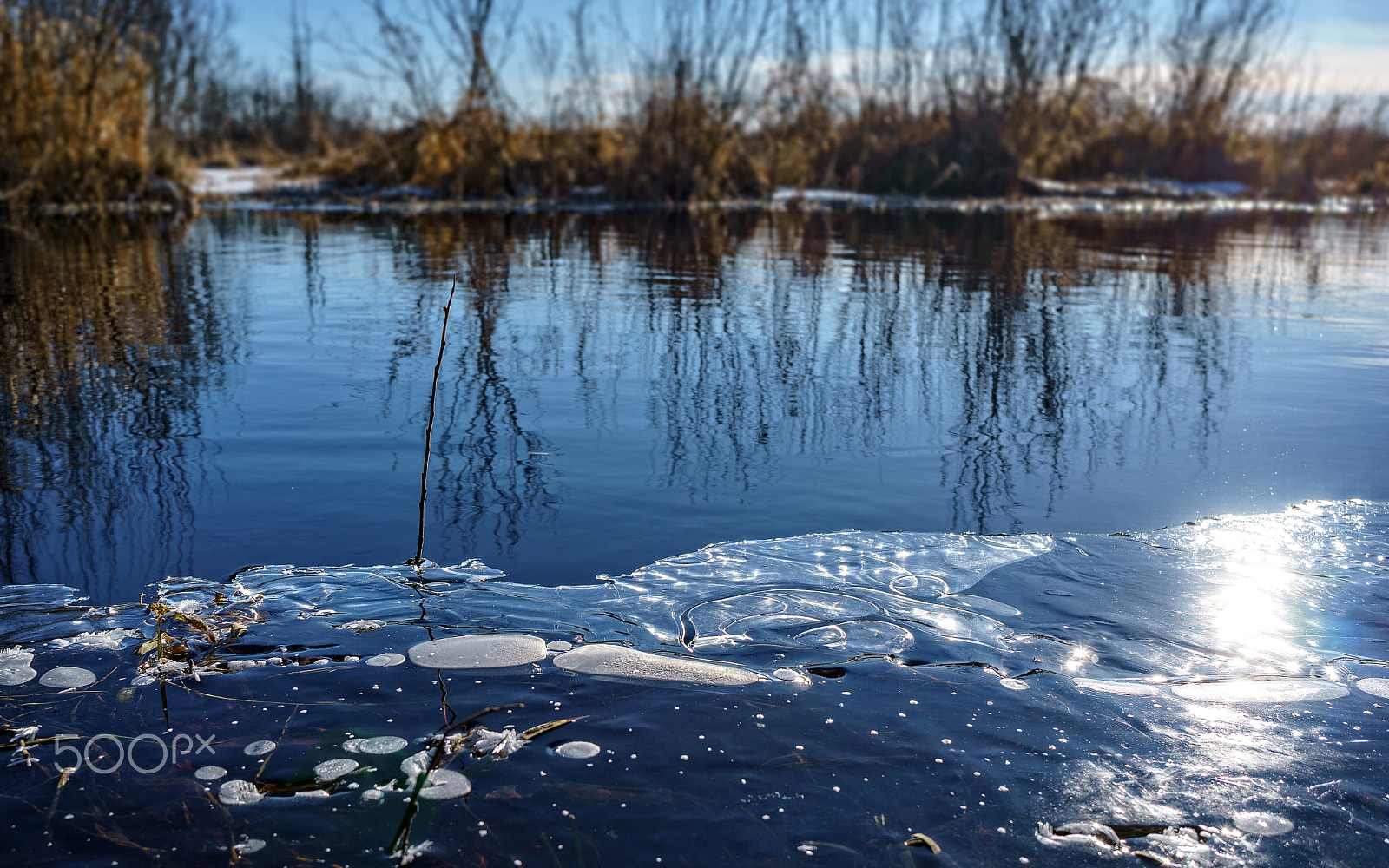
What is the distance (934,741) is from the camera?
2.19 metres

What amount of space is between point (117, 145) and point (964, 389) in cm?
1920

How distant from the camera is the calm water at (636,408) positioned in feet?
11.4

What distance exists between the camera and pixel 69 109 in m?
18.0

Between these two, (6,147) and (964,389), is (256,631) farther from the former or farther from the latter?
(6,147)

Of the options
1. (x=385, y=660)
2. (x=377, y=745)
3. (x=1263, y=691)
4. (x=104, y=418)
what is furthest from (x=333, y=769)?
(x=104, y=418)

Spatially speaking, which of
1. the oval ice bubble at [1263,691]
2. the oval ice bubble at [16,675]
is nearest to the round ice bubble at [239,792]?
the oval ice bubble at [16,675]

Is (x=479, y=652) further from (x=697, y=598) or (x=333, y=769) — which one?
(x=697, y=598)

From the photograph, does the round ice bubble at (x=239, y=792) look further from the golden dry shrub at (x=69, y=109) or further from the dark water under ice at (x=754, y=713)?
the golden dry shrub at (x=69, y=109)

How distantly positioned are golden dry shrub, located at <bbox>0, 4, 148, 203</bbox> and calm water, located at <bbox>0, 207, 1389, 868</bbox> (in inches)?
527

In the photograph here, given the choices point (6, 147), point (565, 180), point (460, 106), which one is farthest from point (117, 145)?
point (565, 180)

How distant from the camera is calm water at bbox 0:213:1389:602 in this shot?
3469 millimetres

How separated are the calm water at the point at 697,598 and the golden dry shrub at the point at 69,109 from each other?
43.9 ft

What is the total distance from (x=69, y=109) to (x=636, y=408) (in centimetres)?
1786

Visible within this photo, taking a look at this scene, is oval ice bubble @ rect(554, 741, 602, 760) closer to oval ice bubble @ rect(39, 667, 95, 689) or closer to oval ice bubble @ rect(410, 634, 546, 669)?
oval ice bubble @ rect(410, 634, 546, 669)
